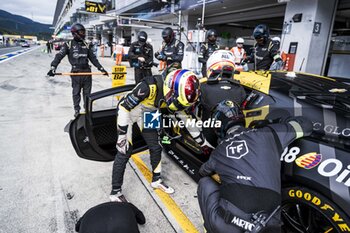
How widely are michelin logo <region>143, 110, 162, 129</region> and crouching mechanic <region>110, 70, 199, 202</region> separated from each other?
4 cm

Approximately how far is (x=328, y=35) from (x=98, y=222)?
29.4 ft

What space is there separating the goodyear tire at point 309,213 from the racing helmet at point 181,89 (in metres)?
1.02

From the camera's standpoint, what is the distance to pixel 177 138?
10.0 ft

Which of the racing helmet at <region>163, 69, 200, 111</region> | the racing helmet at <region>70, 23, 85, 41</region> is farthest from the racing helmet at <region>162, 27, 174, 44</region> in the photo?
the racing helmet at <region>163, 69, 200, 111</region>

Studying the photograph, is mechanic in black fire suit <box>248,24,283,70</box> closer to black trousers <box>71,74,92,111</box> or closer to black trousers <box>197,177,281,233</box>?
black trousers <box>71,74,92,111</box>

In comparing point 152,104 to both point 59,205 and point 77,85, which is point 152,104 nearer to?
point 59,205

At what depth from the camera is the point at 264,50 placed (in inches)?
197

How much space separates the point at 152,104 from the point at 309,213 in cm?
162

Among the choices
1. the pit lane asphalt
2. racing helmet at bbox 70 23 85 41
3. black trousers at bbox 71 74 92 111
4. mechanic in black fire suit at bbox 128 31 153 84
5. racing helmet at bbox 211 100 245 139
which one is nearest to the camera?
racing helmet at bbox 211 100 245 139

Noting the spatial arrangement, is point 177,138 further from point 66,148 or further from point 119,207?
point 66,148

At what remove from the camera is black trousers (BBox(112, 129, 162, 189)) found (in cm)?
258

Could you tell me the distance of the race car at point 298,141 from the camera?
151cm

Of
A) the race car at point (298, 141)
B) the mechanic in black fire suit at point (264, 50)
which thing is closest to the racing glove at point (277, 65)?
the mechanic in black fire suit at point (264, 50)

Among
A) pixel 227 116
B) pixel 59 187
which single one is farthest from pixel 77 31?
pixel 227 116
